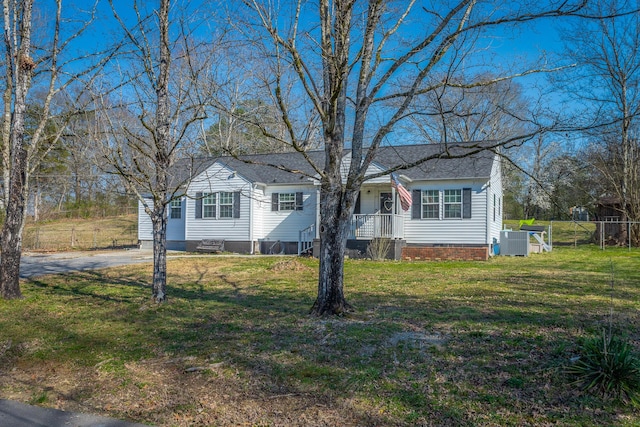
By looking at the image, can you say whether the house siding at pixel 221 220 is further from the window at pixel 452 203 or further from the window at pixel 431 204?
the window at pixel 452 203

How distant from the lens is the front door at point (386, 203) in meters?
19.5

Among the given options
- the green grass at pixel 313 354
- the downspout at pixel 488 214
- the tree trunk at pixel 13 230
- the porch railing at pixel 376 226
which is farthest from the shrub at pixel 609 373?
the downspout at pixel 488 214

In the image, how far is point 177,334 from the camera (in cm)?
617

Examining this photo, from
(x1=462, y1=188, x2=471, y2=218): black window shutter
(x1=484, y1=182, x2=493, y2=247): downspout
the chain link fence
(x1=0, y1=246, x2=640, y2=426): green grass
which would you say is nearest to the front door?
(x1=462, y1=188, x2=471, y2=218): black window shutter

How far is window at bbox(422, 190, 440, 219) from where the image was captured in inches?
741

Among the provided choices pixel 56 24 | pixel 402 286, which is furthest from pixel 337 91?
pixel 56 24

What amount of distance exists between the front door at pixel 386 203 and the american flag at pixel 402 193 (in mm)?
1269

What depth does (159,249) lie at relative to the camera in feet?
25.9

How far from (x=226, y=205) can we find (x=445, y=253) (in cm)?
940

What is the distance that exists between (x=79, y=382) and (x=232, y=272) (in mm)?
8602

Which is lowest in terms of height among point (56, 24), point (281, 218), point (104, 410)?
point (104, 410)

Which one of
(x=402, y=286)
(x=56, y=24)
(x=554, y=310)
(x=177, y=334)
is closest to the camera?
(x=177, y=334)

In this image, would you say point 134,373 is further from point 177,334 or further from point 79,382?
point 177,334

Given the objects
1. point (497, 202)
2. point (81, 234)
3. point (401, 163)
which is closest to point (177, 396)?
point (401, 163)
